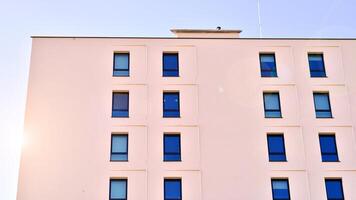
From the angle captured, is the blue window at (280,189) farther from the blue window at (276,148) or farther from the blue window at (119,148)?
the blue window at (119,148)

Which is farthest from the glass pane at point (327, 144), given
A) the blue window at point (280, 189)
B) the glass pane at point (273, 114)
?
the blue window at point (280, 189)

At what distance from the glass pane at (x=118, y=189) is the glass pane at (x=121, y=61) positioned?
22.6 ft

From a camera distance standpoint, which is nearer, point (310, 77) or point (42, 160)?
point (42, 160)

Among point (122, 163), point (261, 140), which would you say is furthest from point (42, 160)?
point (261, 140)

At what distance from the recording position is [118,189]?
30.5 meters

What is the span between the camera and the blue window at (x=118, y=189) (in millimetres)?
30288

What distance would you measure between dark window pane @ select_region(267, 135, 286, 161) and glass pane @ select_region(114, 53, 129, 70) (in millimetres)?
9238

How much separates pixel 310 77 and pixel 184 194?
10280mm

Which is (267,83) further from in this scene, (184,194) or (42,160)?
(42,160)

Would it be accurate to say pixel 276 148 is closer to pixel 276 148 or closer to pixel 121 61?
pixel 276 148

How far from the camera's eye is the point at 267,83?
109 feet

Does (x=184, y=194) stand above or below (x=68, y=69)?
below

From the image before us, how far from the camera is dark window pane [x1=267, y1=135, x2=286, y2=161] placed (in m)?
31.5

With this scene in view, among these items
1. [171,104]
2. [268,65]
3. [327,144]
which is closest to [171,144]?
[171,104]
